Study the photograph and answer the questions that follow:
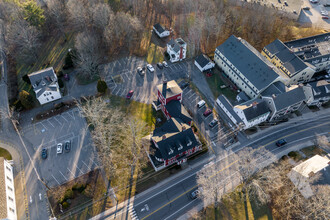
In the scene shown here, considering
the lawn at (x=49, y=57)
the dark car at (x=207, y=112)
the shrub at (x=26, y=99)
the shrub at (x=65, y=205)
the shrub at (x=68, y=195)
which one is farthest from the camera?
the lawn at (x=49, y=57)

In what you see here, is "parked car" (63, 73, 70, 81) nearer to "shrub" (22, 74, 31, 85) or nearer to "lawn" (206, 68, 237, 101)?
"shrub" (22, 74, 31, 85)

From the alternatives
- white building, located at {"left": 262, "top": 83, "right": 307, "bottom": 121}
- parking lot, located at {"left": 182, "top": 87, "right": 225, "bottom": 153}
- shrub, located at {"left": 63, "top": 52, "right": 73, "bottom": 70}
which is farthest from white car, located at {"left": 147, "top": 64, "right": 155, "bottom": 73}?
white building, located at {"left": 262, "top": 83, "right": 307, "bottom": 121}

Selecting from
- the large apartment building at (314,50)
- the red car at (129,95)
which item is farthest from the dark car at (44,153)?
the large apartment building at (314,50)

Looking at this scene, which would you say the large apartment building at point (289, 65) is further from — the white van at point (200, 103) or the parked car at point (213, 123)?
the white van at point (200, 103)

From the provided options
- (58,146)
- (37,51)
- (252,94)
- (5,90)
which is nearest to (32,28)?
(37,51)

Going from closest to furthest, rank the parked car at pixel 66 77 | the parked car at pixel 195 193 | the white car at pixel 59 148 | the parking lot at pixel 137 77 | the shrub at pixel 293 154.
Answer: the parked car at pixel 195 193 → the shrub at pixel 293 154 → the white car at pixel 59 148 → the parking lot at pixel 137 77 → the parked car at pixel 66 77

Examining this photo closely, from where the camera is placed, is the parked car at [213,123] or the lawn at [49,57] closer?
the parked car at [213,123]
